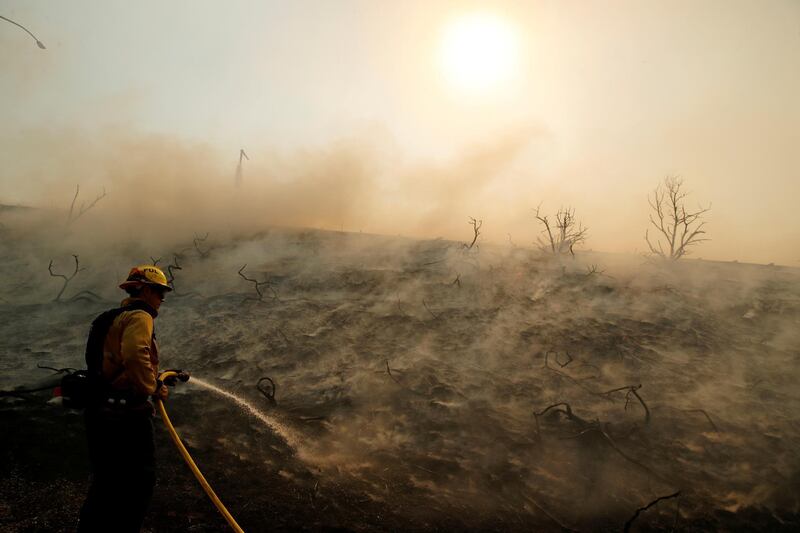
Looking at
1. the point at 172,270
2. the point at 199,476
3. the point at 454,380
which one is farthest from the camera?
the point at 172,270

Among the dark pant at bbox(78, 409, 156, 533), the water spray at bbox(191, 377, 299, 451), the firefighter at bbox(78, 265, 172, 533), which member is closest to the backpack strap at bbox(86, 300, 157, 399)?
the firefighter at bbox(78, 265, 172, 533)

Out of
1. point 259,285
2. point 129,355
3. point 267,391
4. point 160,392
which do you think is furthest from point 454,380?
point 259,285

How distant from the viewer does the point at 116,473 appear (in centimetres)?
280

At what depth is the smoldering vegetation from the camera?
14.3 feet

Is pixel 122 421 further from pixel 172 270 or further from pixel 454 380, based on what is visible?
pixel 172 270

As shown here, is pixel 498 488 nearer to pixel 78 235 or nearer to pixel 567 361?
pixel 567 361

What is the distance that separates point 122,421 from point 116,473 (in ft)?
1.14

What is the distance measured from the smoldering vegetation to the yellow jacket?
60.8 inches

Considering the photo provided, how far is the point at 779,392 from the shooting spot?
6.39 m

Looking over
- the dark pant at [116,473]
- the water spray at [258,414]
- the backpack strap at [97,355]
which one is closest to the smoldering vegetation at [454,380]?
the water spray at [258,414]

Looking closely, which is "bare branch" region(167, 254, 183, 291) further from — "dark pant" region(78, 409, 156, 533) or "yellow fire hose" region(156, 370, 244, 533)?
"dark pant" region(78, 409, 156, 533)

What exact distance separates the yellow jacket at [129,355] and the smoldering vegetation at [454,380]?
1544 millimetres

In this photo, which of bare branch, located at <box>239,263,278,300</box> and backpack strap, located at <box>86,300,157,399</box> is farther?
bare branch, located at <box>239,263,278,300</box>

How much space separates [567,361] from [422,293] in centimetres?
388
